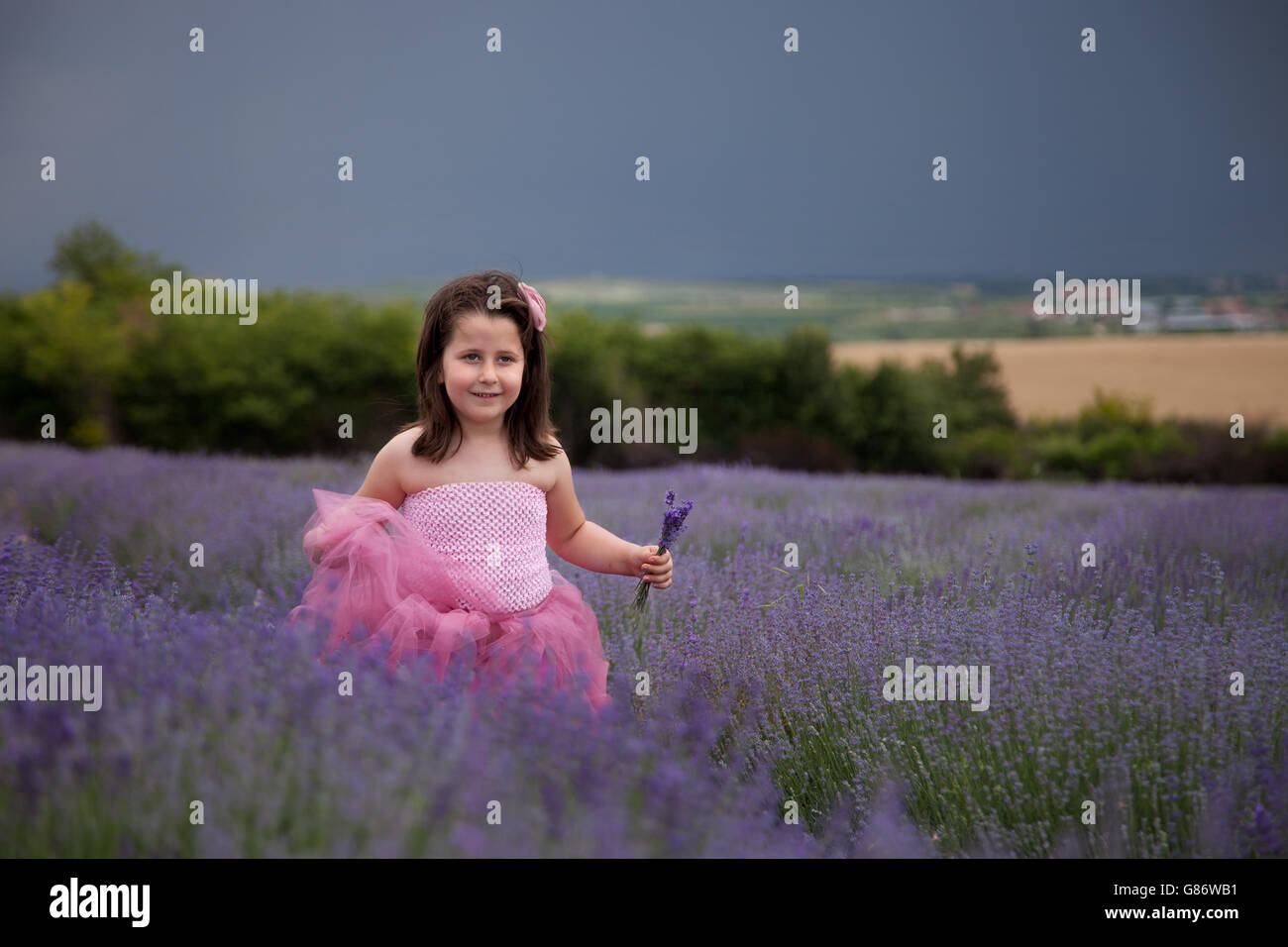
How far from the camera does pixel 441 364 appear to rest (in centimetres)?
263

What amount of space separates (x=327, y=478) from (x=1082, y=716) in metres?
4.94

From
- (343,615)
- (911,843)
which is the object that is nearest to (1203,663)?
(911,843)

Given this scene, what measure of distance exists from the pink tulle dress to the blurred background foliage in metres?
9.69

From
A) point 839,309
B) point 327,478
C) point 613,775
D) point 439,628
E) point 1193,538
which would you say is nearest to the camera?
point 613,775

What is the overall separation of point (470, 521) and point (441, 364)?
16.2 inches

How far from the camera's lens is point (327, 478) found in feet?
20.7

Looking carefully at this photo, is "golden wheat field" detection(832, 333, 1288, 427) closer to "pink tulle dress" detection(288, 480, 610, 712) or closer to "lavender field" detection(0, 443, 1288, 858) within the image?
"lavender field" detection(0, 443, 1288, 858)

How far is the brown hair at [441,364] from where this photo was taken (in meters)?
2.60

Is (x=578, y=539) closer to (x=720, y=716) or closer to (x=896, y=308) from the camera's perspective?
(x=720, y=716)

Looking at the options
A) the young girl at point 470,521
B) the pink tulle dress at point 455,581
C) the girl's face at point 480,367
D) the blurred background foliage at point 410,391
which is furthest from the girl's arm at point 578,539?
the blurred background foliage at point 410,391

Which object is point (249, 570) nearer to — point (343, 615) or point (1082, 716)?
point (343, 615)

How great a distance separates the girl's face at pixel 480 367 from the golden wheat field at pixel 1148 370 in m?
11.2

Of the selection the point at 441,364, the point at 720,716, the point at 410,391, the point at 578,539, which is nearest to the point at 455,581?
the point at 578,539

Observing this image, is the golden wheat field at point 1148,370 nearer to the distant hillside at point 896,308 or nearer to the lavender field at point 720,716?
the distant hillside at point 896,308
